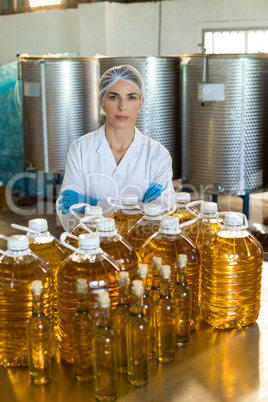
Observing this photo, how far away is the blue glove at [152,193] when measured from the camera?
2516 millimetres

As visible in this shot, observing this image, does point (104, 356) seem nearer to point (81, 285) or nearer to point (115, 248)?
point (81, 285)

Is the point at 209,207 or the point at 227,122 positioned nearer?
the point at 209,207

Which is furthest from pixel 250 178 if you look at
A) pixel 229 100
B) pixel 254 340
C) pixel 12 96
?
pixel 254 340

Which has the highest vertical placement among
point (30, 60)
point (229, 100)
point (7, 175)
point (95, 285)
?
point (30, 60)

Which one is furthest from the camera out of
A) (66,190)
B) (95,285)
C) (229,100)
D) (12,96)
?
(12,96)

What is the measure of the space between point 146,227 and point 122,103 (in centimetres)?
104

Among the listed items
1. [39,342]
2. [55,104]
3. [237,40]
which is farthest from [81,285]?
[237,40]

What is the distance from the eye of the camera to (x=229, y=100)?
15.7 ft

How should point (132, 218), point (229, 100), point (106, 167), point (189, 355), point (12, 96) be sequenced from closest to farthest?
point (189, 355)
point (132, 218)
point (106, 167)
point (229, 100)
point (12, 96)

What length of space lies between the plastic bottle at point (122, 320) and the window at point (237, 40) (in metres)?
5.95

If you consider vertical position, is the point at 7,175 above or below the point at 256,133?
below

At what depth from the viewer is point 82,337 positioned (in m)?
1.29

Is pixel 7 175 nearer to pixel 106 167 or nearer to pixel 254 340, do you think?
pixel 106 167

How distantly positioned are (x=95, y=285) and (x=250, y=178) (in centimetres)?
390
